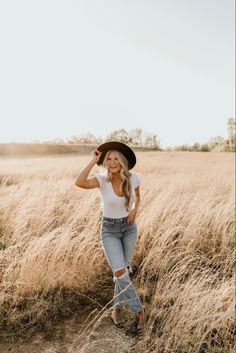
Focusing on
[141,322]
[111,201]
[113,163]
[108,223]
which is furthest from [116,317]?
[113,163]

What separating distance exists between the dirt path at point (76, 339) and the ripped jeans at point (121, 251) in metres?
0.25

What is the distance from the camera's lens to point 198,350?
9.91 ft

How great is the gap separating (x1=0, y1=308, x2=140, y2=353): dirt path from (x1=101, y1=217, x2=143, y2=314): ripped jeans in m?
0.25

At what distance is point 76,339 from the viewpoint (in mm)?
3242

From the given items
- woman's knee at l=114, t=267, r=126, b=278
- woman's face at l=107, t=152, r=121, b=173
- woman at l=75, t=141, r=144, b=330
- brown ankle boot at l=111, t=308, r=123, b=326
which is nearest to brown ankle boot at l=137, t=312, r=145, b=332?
woman at l=75, t=141, r=144, b=330

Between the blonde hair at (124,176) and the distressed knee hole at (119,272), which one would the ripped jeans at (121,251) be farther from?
the blonde hair at (124,176)

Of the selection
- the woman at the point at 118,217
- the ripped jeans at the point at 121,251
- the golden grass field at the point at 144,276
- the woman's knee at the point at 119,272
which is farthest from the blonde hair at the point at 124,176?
the golden grass field at the point at 144,276

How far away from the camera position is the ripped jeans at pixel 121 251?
11.2 ft

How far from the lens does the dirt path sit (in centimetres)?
317

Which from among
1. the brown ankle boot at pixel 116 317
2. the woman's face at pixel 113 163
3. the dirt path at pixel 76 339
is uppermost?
the woman's face at pixel 113 163

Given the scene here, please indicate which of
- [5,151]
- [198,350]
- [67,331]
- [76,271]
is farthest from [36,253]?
[5,151]

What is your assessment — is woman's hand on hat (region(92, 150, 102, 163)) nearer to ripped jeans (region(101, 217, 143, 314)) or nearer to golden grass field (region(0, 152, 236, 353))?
ripped jeans (region(101, 217, 143, 314))

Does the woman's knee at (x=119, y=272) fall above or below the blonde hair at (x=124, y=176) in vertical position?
below

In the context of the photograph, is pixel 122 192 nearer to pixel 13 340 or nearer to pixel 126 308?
pixel 126 308
